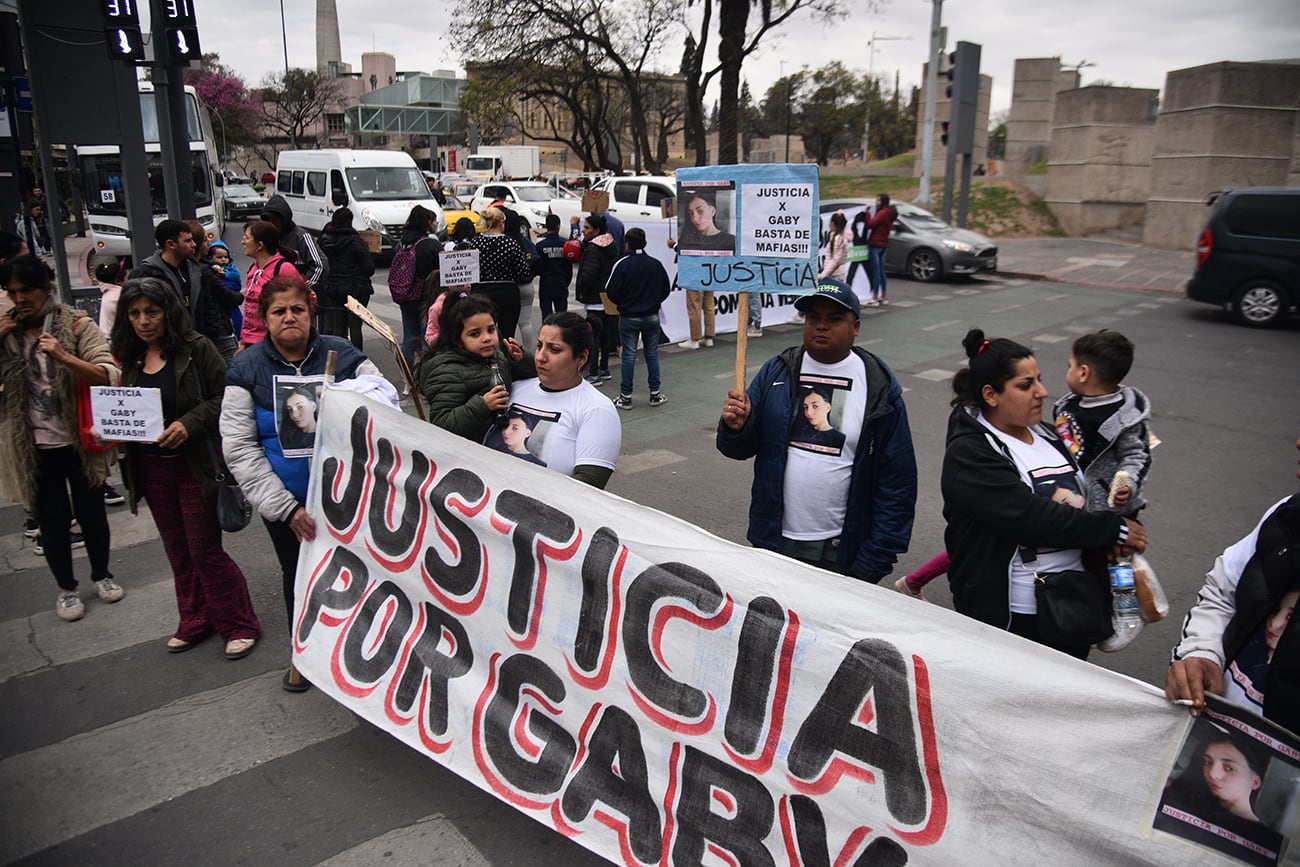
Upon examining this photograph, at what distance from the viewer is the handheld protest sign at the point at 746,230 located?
3.72m

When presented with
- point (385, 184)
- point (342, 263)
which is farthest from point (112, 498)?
point (385, 184)

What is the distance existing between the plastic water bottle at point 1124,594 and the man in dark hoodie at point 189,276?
19.5 ft

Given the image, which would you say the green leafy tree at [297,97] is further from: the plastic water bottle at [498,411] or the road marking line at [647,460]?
the plastic water bottle at [498,411]

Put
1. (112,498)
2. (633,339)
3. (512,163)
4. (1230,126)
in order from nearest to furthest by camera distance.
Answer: (112,498) < (633,339) < (1230,126) < (512,163)

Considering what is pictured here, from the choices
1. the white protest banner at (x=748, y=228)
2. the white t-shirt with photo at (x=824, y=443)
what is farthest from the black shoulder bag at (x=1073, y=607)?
the white protest banner at (x=748, y=228)

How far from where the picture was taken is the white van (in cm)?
2022

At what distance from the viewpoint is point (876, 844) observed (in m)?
2.44

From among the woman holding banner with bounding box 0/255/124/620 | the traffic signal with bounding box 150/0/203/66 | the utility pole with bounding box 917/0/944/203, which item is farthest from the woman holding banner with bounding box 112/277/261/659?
the utility pole with bounding box 917/0/944/203

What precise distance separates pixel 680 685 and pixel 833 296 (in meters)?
1.52

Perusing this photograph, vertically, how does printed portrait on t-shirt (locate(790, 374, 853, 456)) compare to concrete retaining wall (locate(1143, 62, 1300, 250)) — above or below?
below

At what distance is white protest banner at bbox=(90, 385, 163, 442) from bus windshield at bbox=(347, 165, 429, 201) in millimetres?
18167

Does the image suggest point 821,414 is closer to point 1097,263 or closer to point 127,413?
point 127,413

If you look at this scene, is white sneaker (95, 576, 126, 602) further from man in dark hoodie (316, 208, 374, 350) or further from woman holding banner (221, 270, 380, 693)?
man in dark hoodie (316, 208, 374, 350)

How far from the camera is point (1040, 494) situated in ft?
9.67
